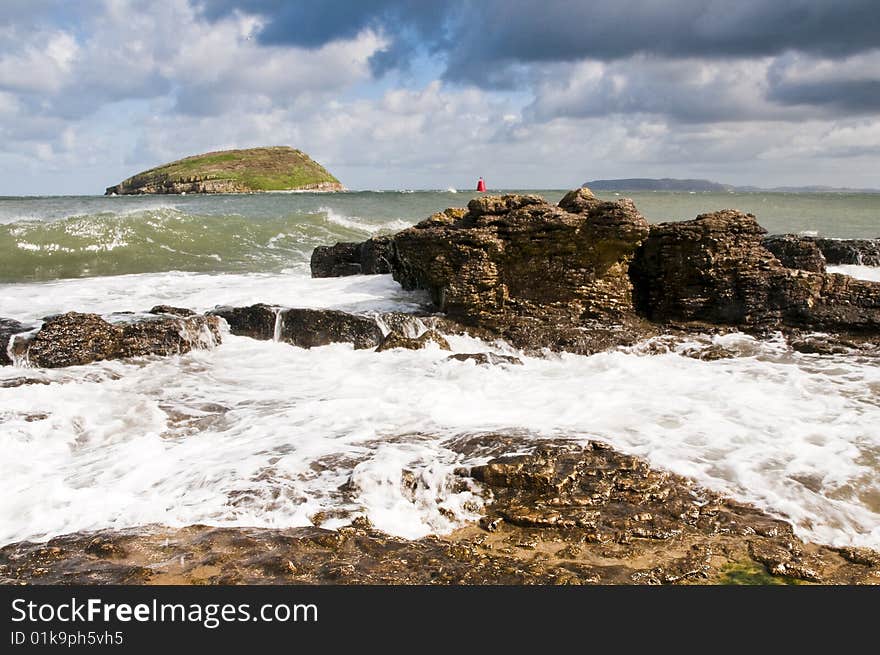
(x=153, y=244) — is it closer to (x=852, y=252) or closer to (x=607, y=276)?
(x=607, y=276)

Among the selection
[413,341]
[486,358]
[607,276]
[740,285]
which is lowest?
[486,358]

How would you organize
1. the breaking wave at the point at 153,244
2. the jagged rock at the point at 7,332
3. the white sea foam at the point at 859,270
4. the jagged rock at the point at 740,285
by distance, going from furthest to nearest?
the breaking wave at the point at 153,244 < the white sea foam at the point at 859,270 < the jagged rock at the point at 740,285 < the jagged rock at the point at 7,332

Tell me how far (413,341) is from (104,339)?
4015mm

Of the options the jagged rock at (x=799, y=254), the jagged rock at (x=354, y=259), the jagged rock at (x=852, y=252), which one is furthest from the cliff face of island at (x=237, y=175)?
the jagged rock at (x=799, y=254)

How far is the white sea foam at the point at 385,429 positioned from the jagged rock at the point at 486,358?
17 centimetres

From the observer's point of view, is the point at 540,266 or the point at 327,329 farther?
the point at 540,266

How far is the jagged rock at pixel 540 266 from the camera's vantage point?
9602mm

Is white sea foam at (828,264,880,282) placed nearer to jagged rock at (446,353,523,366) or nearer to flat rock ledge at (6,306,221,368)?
jagged rock at (446,353,523,366)

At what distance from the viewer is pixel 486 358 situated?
Answer: 8227 millimetres

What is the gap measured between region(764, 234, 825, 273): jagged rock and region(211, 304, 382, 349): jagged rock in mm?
7554

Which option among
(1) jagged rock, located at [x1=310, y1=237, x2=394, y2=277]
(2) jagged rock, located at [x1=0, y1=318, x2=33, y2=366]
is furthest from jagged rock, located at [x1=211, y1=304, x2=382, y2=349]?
(1) jagged rock, located at [x1=310, y1=237, x2=394, y2=277]

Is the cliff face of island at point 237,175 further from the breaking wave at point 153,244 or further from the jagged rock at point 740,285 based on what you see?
the jagged rock at point 740,285

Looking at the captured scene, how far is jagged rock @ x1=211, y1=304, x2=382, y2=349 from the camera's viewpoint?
927 cm

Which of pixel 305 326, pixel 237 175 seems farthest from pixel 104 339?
pixel 237 175
